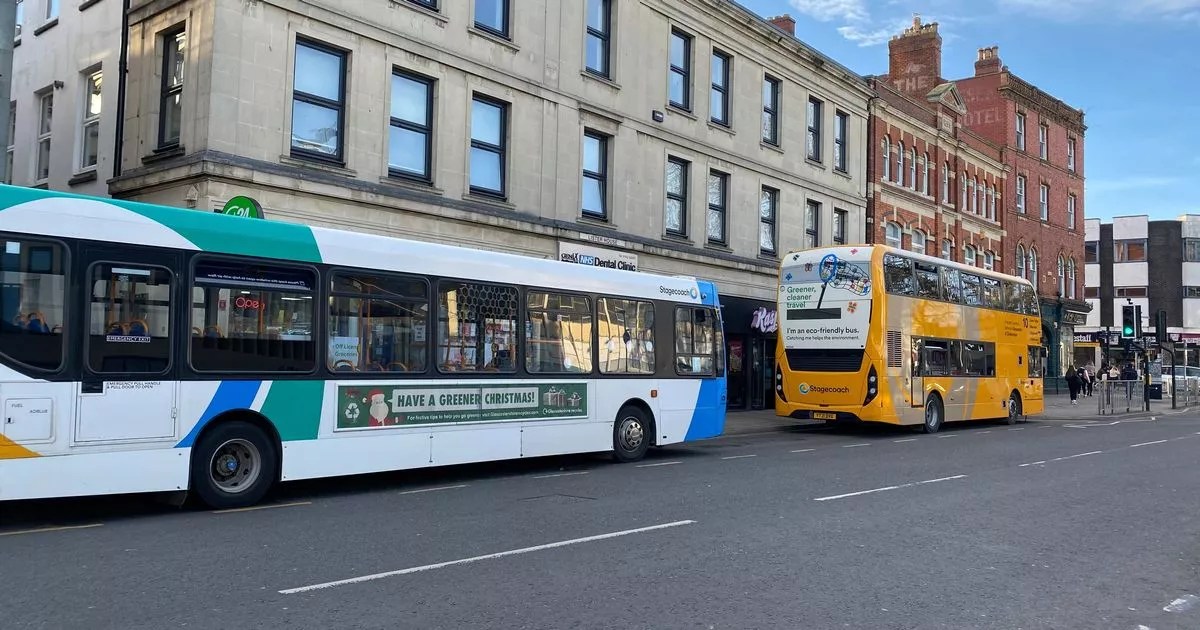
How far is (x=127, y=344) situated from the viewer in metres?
8.62

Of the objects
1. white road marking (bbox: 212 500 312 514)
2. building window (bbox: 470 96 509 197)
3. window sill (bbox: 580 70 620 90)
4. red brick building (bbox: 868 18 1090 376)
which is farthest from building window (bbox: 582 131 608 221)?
red brick building (bbox: 868 18 1090 376)

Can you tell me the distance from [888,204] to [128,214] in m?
28.3

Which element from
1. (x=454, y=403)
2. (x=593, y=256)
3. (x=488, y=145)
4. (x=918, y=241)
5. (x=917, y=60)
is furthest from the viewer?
(x=917, y=60)

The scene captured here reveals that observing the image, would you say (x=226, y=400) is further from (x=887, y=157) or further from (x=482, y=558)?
(x=887, y=157)

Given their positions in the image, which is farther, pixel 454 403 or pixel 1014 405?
pixel 1014 405

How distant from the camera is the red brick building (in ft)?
123

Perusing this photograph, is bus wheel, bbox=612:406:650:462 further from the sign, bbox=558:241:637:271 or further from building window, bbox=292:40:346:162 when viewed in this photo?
building window, bbox=292:40:346:162

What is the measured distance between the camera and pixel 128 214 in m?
8.66

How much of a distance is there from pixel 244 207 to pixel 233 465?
548cm

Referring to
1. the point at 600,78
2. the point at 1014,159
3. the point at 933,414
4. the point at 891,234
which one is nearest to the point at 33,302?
the point at 600,78

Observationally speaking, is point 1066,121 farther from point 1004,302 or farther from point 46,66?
point 46,66

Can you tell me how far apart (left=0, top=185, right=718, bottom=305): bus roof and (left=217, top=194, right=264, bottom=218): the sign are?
3401 mm

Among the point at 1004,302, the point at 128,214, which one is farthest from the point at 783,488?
the point at 1004,302

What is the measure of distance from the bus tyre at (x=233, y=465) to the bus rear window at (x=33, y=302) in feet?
5.35
